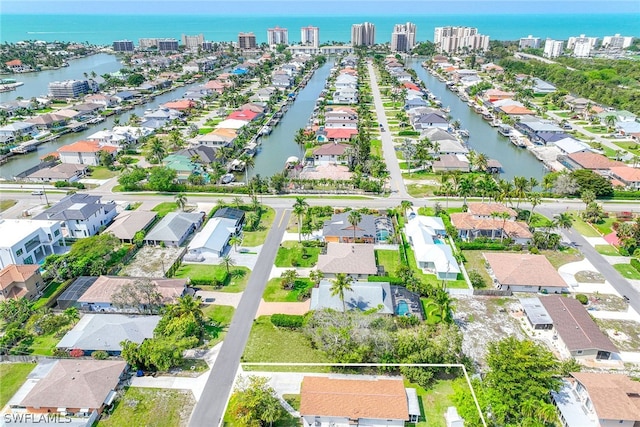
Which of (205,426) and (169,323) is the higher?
(169,323)

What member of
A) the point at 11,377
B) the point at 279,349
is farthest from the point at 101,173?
the point at 279,349

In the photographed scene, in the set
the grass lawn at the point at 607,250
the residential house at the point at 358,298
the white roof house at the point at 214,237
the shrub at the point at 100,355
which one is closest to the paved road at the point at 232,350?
the white roof house at the point at 214,237

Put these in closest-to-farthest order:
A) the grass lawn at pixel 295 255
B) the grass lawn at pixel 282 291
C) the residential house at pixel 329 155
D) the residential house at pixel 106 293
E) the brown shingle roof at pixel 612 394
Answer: the brown shingle roof at pixel 612 394
the residential house at pixel 106 293
the grass lawn at pixel 282 291
the grass lawn at pixel 295 255
the residential house at pixel 329 155

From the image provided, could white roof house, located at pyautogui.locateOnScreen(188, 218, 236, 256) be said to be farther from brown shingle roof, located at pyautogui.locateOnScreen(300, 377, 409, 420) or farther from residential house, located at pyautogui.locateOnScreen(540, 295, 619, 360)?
residential house, located at pyautogui.locateOnScreen(540, 295, 619, 360)

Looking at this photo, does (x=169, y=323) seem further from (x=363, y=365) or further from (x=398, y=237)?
(x=398, y=237)

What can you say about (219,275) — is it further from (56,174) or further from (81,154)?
(81,154)

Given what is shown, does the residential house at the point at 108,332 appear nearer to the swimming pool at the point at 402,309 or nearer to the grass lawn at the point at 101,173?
the swimming pool at the point at 402,309

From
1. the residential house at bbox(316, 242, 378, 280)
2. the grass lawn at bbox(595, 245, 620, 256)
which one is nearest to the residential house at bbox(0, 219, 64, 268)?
the residential house at bbox(316, 242, 378, 280)

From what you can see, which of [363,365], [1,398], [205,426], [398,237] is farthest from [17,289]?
[398,237]
